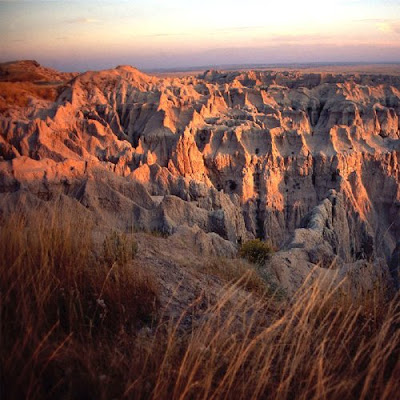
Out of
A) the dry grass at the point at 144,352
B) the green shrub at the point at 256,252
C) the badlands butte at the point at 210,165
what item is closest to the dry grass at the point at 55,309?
the dry grass at the point at 144,352

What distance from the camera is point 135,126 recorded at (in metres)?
40.3

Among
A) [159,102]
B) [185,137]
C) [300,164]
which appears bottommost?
[300,164]

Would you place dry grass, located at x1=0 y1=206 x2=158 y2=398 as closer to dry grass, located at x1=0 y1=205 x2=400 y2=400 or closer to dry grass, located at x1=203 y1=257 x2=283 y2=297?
dry grass, located at x1=0 y1=205 x2=400 y2=400

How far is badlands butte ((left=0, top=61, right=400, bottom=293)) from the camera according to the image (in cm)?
1575

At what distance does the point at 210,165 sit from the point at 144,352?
30968mm

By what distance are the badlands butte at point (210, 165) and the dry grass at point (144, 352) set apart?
5.55 m

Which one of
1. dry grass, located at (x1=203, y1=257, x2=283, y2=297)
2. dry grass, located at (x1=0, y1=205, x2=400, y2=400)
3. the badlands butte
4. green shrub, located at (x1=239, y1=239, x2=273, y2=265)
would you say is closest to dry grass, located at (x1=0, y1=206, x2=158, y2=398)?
dry grass, located at (x1=0, y1=205, x2=400, y2=400)

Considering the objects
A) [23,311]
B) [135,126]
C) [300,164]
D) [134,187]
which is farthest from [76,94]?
[23,311]

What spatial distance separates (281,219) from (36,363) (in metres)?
30.6

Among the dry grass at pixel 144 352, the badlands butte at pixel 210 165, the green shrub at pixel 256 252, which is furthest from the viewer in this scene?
the badlands butte at pixel 210 165

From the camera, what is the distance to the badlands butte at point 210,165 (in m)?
15.8

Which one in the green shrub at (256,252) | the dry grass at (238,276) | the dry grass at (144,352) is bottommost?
the green shrub at (256,252)

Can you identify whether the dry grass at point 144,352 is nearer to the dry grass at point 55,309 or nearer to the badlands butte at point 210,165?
the dry grass at point 55,309

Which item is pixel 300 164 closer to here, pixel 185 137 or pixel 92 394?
pixel 185 137
